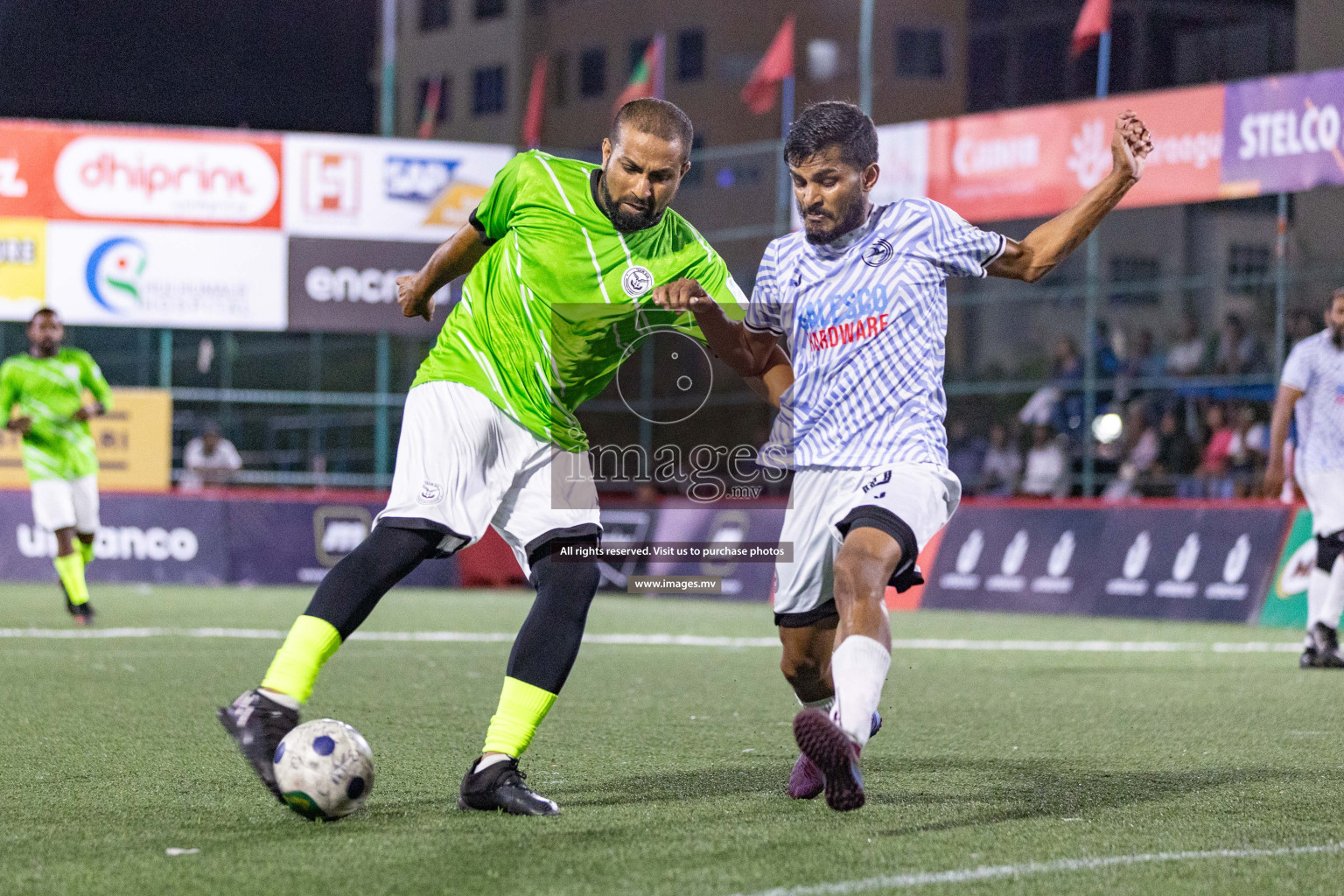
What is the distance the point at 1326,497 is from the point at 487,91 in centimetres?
4733

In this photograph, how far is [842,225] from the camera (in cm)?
471

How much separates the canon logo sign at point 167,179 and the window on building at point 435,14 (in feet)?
121

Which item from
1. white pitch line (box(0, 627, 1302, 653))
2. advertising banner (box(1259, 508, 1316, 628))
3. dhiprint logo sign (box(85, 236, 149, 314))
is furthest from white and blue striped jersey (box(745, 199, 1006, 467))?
dhiprint logo sign (box(85, 236, 149, 314))

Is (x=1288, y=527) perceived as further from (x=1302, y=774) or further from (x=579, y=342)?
(x=579, y=342)

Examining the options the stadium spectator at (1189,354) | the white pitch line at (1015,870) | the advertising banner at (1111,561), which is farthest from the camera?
the stadium spectator at (1189,354)

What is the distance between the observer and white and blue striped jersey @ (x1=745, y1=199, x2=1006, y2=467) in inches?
183

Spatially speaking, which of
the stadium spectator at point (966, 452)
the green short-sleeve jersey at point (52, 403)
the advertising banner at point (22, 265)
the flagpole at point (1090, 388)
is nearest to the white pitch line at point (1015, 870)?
the green short-sleeve jersey at point (52, 403)

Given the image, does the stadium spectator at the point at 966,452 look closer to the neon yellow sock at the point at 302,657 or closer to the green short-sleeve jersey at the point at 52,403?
the green short-sleeve jersey at the point at 52,403

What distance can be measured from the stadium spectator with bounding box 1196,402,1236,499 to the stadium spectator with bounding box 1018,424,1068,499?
1.56 m

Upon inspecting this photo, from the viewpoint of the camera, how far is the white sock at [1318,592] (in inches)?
376

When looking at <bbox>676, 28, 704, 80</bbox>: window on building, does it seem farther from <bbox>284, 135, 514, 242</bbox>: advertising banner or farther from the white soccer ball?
the white soccer ball

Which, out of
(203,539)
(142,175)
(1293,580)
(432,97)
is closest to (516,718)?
(1293,580)

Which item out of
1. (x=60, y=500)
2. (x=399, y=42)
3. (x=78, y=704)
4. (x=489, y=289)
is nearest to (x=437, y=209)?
(x=60, y=500)

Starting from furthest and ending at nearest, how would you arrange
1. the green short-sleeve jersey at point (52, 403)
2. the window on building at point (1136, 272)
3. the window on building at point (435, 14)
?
the window on building at point (435, 14) → the window on building at point (1136, 272) → the green short-sleeve jersey at point (52, 403)
